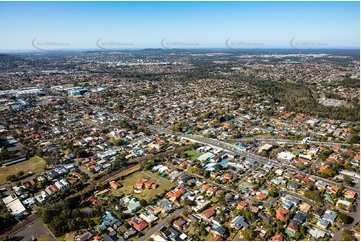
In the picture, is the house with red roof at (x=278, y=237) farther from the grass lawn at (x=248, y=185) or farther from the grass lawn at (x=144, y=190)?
the grass lawn at (x=144, y=190)

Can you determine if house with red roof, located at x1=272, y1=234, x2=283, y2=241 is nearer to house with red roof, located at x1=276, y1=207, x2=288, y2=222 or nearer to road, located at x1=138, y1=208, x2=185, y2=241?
house with red roof, located at x1=276, y1=207, x2=288, y2=222

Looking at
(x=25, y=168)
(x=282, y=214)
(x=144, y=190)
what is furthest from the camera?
(x=25, y=168)

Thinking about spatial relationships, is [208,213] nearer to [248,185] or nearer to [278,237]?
[278,237]

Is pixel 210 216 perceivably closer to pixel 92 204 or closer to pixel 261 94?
pixel 92 204

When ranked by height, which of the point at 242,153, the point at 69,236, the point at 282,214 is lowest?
the point at 69,236

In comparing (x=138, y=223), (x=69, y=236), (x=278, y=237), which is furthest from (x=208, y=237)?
(x=69, y=236)

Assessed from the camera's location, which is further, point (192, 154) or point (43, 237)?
point (192, 154)

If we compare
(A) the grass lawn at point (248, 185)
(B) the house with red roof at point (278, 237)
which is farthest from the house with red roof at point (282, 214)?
(A) the grass lawn at point (248, 185)
